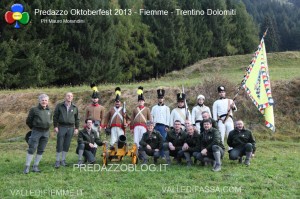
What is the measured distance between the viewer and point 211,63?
32.6 metres

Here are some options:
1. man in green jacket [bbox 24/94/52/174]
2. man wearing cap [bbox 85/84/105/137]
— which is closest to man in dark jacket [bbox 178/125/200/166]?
man wearing cap [bbox 85/84/105/137]

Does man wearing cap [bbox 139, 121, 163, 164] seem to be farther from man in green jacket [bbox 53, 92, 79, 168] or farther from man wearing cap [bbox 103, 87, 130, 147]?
man in green jacket [bbox 53, 92, 79, 168]

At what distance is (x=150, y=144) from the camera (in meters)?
9.70

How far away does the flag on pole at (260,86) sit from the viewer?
10.1 metres

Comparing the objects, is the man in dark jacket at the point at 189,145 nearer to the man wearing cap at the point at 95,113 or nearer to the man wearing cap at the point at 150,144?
the man wearing cap at the point at 150,144

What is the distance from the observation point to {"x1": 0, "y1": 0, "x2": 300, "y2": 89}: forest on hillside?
2389 centimetres

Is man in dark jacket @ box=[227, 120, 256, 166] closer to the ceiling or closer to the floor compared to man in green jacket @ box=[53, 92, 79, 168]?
closer to the floor

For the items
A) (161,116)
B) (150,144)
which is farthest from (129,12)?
(150,144)

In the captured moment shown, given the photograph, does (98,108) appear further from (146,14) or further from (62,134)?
(146,14)

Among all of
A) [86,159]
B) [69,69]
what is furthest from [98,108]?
[69,69]

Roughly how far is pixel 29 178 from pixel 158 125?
4311 mm

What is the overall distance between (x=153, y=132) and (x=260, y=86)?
347 centimetres

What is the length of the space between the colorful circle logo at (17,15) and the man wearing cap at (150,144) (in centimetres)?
1773

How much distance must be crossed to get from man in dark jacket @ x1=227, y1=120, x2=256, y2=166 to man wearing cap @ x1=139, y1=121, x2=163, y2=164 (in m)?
1.94
